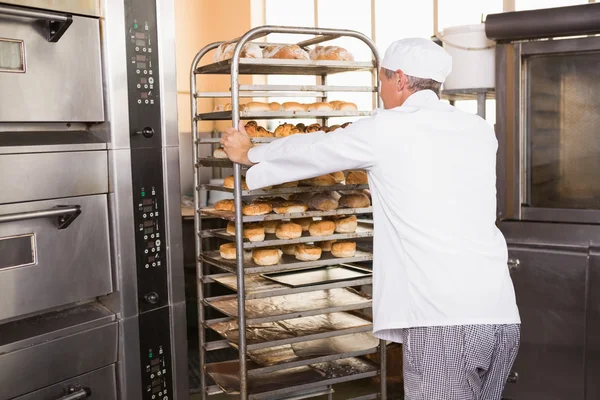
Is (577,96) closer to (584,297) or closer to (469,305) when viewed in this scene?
(584,297)

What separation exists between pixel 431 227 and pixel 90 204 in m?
1.01

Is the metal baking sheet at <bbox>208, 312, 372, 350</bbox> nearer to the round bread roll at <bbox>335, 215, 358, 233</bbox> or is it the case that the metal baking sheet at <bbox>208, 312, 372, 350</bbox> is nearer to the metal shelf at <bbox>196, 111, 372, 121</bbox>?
the round bread roll at <bbox>335, 215, 358, 233</bbox>

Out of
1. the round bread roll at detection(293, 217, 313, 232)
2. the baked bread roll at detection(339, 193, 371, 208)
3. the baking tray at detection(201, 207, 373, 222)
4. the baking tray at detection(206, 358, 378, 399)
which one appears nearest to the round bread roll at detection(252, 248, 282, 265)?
the baking tray at detection(201, 207, 373, 222)

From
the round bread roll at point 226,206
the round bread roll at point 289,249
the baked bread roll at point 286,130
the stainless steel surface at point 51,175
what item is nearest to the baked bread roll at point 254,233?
the round bread roll at point 226,206

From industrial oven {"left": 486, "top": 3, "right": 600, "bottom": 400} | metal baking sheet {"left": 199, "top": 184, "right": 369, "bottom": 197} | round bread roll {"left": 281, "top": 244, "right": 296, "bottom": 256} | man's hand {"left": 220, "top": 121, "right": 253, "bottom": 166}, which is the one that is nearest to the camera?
man's hand {"left": 220, "top": 121, "right": 253, "bottom": 166}

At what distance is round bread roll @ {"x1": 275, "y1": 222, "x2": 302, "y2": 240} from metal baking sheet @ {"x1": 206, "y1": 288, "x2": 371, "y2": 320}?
274 millimetres

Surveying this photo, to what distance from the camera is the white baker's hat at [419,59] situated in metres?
1.96

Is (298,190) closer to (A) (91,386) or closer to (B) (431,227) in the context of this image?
(B) (431,227)

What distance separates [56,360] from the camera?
5.92 feet

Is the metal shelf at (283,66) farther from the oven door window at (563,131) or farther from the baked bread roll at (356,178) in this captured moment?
the oven door window at (563,131)

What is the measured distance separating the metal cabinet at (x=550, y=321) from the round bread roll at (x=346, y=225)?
2.83 ft

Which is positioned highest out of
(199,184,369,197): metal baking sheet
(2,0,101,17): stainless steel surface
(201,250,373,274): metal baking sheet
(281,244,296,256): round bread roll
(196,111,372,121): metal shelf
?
(2,0,101,17): stainless steel surface

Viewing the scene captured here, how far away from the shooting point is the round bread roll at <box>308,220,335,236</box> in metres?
2.43

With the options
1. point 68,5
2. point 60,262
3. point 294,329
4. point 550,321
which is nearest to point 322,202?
point 294,329
